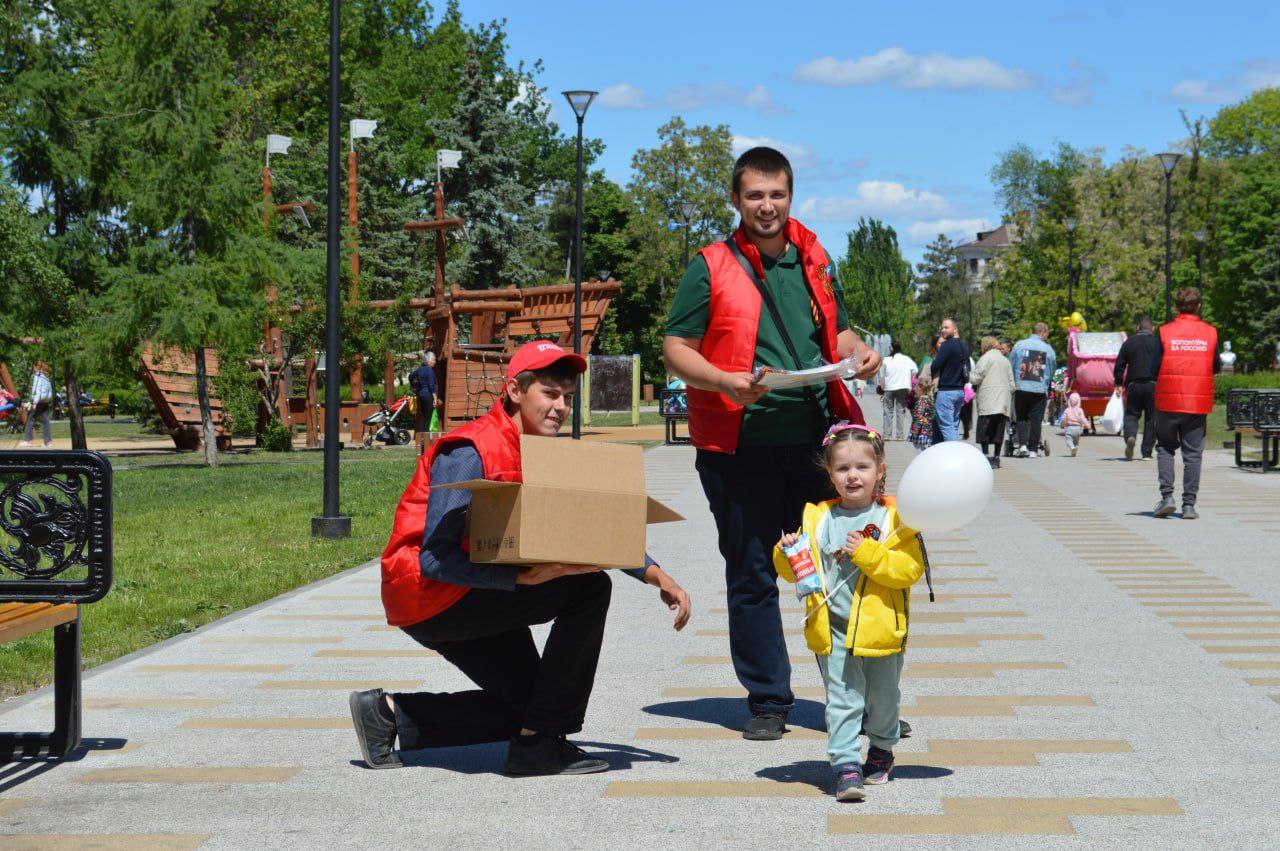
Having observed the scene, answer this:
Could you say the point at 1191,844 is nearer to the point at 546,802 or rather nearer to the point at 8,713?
the point at 546,802

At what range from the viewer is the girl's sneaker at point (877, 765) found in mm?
4906

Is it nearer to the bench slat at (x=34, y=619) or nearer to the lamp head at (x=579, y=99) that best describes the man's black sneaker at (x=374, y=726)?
the bench slat at (x=34, y=619)

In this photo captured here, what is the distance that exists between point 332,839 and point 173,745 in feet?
4.60

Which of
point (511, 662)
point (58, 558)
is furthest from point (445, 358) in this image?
point (511, 662)

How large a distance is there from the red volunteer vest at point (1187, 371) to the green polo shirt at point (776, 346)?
29.9 ft

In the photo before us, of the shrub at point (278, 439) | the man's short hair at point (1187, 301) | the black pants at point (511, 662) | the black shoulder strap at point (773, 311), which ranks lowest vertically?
the shrub at point (278, 439)

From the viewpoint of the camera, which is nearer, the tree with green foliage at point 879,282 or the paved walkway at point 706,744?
the paved walkway at point 706,744

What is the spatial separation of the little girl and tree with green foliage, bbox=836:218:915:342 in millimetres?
130612

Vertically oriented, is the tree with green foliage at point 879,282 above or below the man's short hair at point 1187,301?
above

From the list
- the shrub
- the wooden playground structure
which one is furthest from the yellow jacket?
the shrub

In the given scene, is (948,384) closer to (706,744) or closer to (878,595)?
(706,744)

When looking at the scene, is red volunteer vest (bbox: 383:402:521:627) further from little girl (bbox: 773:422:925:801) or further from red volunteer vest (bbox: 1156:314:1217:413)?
red volunteer vest (bbox: 1156:314:1217:413)

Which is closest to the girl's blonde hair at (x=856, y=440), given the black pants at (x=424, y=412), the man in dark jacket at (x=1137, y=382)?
the man in dark jacket at (x=1137, y=382)

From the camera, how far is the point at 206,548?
11836 mm
